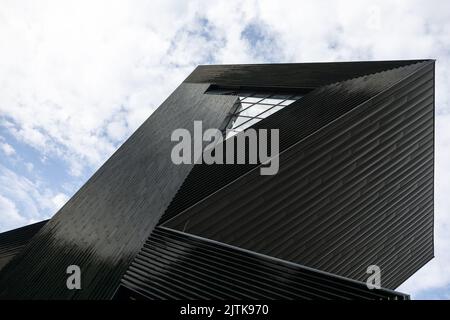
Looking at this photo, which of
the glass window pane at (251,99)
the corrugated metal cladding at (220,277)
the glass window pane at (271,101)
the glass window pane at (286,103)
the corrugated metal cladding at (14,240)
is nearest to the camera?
the corrugated metal cladding at (220,277)

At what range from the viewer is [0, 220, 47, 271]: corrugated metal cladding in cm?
1182

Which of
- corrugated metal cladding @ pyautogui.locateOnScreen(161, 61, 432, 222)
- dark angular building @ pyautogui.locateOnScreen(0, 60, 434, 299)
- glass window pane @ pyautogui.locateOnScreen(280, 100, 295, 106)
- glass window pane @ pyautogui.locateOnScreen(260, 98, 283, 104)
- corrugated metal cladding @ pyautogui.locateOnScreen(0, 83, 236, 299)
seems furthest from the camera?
glass window pane @ pyautogui.locateOnScreen(260, 98, 283, 104)

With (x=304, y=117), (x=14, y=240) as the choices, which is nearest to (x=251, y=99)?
(x=304, y=117)

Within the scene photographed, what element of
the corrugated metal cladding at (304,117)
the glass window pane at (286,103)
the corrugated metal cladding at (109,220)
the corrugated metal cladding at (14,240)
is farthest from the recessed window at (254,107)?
the corrugated metal cladding at (14,240)

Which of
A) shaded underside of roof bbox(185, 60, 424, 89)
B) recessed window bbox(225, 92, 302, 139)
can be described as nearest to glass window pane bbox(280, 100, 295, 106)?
recessed window bbox(225, 92, 302, 139)

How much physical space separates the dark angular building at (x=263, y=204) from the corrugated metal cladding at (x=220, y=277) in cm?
2

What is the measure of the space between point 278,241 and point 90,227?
16.5ft

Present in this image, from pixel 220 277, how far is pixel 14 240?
31.0ft

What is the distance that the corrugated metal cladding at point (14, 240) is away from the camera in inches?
465

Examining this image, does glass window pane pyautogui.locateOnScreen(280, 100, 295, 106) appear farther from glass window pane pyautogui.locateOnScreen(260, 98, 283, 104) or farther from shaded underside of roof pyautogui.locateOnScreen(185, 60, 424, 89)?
shaded underside of roof pyautogui.locateOnScreen(185, 60, 424, 89)

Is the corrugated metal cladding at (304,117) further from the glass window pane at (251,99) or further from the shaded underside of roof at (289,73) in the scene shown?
the glass window pane at (251,99)

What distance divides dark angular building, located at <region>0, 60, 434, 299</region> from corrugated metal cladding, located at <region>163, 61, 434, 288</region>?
0.15 ft

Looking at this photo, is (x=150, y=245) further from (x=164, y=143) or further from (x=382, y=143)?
(x=382, y=143)
